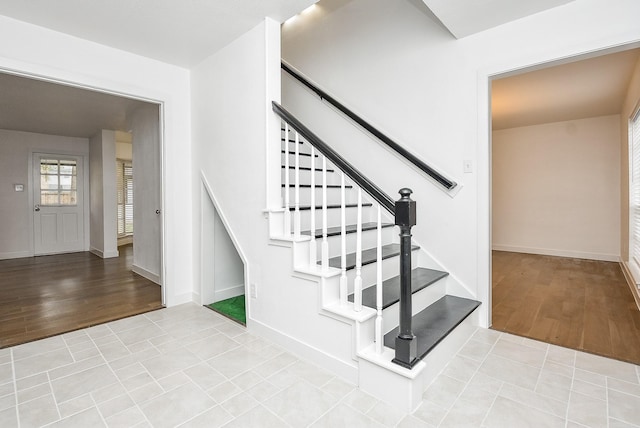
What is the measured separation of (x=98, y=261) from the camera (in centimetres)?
559

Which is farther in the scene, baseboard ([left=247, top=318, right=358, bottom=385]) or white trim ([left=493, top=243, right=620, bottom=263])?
white trim ([left=493, top=243, right=620, bottom=263])

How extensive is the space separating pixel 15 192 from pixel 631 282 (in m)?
9.50

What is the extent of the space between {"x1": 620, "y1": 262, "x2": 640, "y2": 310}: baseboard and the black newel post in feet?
9.37

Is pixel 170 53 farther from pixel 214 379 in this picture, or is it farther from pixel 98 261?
pixel 98 261

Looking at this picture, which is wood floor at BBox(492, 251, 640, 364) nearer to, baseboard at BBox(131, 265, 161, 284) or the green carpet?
the green carpet

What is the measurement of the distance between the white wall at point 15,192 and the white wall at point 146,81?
4.84 meters

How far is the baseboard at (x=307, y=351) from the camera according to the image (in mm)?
1848

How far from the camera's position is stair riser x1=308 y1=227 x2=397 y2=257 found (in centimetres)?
241

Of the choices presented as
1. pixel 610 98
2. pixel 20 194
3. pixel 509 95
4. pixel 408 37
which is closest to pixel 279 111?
pixel 408 37

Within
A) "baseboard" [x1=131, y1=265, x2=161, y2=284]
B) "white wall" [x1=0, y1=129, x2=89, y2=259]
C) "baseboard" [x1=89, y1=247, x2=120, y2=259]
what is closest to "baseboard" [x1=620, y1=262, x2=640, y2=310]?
"baseboard" [x1=131, y1=265, x2=161, y2=284]

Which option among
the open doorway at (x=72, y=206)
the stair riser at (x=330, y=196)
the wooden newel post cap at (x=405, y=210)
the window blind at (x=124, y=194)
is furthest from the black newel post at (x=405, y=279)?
the window blind at (x=124, y=194)

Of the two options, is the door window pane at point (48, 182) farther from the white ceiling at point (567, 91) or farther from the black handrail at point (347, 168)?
the white ceiling at point (567, 91)

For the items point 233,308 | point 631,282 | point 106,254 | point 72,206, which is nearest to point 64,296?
point 233,308

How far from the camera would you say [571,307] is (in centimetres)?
297
